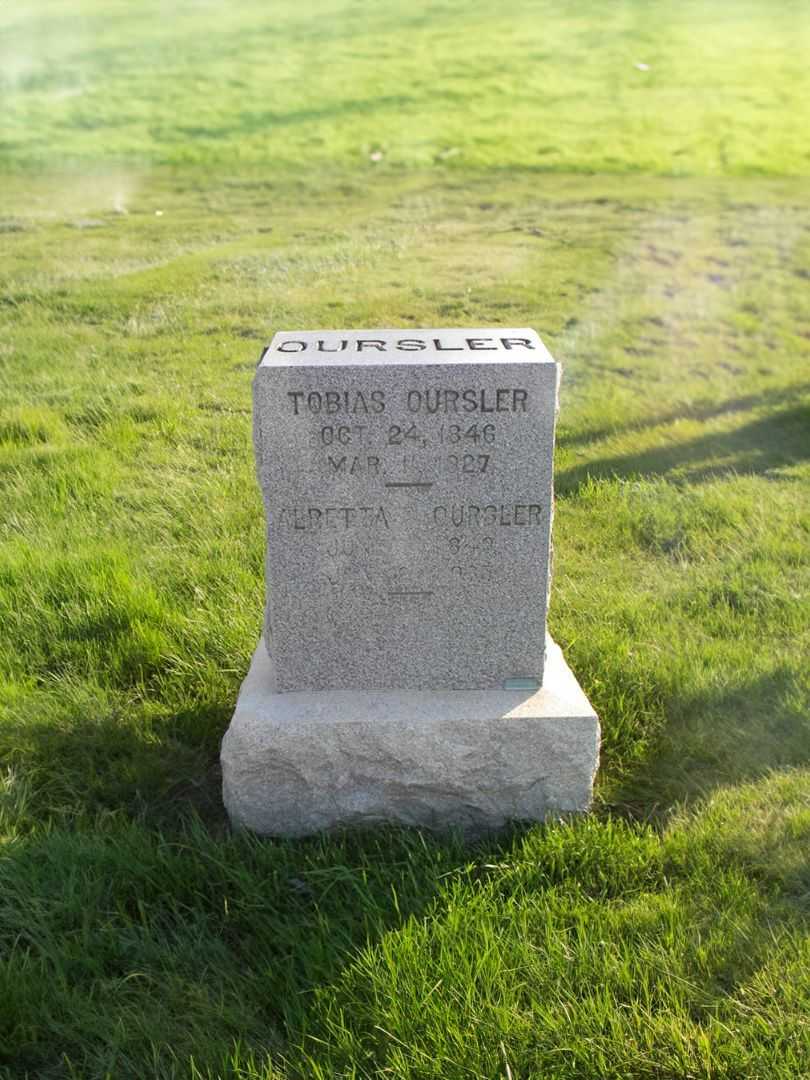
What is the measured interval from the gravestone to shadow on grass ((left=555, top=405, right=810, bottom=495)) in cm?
239

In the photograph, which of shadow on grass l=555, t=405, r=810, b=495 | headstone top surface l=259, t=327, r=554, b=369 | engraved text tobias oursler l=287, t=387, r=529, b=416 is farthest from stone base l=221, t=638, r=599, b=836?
shadow on grass l=555, t=405, r=810, b=495

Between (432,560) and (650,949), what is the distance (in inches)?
46.2

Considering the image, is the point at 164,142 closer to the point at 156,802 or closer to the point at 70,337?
the point at 70,337

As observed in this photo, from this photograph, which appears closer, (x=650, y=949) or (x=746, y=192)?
(x=650, y=949)

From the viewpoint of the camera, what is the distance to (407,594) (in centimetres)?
292

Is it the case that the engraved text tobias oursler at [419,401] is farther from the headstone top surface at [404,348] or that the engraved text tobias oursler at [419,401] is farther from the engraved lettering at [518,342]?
the engraved lettering at [518,342]

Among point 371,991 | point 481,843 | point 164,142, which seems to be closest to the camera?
point 371,991

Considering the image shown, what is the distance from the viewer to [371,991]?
2246mm

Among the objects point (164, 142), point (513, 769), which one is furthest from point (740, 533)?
point (164, 142)

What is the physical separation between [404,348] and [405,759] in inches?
46.9

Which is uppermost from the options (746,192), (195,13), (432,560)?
(195,13)

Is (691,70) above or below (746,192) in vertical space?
above

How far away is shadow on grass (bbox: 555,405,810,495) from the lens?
5473 millimetres

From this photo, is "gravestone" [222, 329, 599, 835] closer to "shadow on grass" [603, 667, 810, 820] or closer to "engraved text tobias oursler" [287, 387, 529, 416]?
"engraved text tobias oursler" [287, 387, 529, 416]
